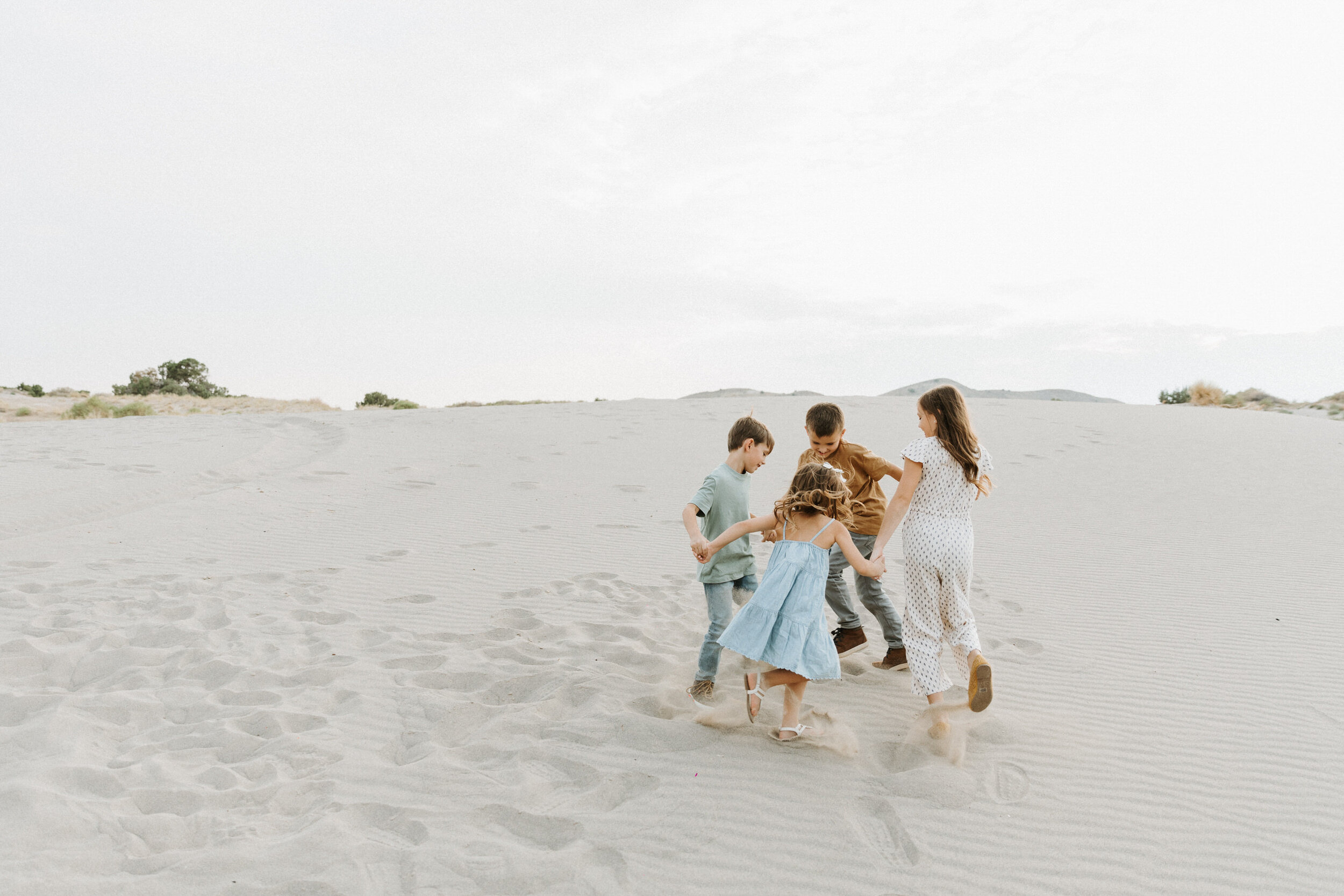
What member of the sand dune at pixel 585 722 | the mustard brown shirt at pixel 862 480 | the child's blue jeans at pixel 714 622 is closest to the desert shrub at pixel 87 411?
the sand dune at pixel 585 722

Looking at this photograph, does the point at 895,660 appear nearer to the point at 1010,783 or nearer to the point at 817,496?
the point at 1010,783

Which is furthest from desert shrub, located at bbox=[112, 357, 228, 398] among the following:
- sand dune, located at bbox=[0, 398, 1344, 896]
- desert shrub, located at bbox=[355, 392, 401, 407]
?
sand dune, located at bbox=[0, 398, 1344, 896]

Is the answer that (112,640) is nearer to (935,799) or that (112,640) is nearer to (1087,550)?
(935,799)

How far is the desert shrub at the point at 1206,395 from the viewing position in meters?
25.9

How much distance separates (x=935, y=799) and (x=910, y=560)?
3.63 feet

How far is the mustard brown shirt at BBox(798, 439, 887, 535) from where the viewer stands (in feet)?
14.0

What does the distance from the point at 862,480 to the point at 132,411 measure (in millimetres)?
23579

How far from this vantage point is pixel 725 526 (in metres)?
4.00

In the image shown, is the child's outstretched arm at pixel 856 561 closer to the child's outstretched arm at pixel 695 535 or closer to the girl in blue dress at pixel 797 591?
the girl in blue dress at pixel 797 591

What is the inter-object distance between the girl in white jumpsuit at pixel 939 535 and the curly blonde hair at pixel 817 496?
318 mm

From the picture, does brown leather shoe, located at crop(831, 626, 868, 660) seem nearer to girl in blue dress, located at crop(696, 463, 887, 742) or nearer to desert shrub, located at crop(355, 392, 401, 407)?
girl in blue dress, located at crop(696, 463, 887, 742)

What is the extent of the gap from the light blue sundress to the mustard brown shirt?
0.81 meters

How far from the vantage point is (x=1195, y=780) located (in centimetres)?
337

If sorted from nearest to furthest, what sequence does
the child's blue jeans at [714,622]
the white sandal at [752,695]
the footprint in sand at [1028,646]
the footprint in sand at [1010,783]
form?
the footprint in sand at [1010,783] → the white sandal at [752,695] → the child's blue jeans at [714,622] → the footprint in sand at [1028,646]
